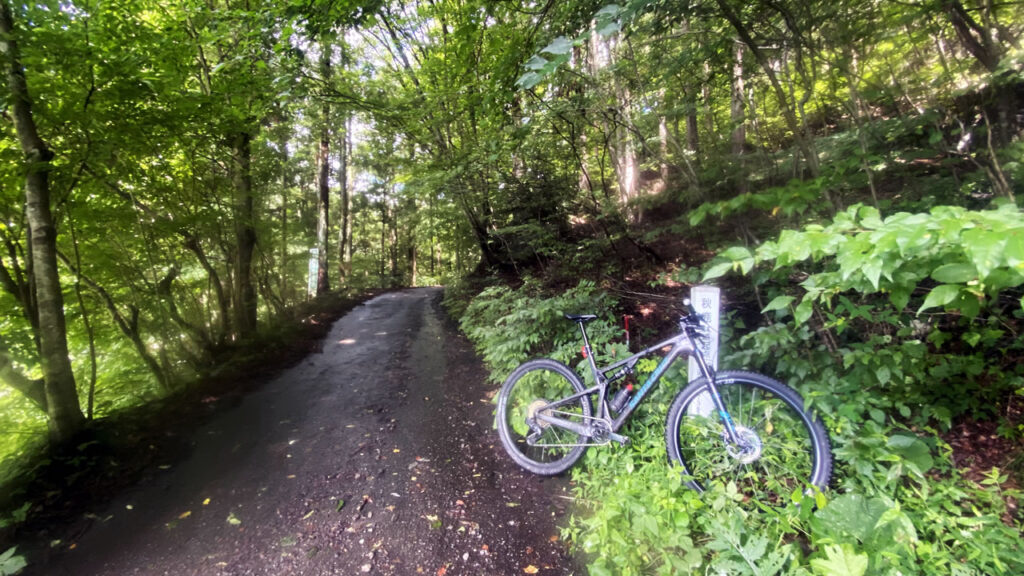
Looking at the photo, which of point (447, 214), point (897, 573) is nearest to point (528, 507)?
point (897, 573)

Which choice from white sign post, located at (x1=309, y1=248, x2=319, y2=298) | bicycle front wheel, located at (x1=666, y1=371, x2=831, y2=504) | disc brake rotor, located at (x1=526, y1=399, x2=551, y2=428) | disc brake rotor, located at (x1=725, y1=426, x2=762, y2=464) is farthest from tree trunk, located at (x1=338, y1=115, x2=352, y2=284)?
disc brake rotor, located at (x1=725, y1=426, x2=762, y2=464)

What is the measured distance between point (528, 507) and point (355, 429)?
2212mm

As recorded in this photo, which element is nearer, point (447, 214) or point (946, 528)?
point (946, 528)

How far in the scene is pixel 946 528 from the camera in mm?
1783

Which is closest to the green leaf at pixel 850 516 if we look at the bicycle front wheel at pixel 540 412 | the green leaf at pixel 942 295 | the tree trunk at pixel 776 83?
the green leaf at pixel 942 295

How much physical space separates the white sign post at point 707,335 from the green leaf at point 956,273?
4.17 feet

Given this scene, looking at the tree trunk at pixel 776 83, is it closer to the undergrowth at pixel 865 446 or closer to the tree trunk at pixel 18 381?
the undergrowth at pixel 865 446

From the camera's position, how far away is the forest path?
2.34m

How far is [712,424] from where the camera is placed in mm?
2383

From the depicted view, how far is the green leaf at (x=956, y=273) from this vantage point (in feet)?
3.74

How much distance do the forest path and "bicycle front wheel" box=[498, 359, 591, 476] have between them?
0.17m

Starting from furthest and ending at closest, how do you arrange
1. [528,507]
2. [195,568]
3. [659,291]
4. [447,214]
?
1. [447,214]
2. [659,291]
3. [528,507]
4. [195,568]

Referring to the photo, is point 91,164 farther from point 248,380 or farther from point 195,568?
point 195,568

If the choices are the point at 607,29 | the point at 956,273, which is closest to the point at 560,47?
the point at 607,29
